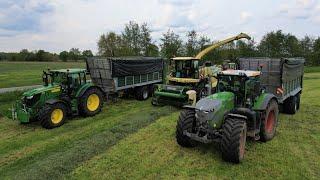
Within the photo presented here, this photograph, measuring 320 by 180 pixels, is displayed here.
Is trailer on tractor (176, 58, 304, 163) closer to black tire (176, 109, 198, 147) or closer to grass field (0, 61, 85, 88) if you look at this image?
black tire (176, 109, 198, 147)

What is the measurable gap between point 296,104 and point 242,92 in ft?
20.4

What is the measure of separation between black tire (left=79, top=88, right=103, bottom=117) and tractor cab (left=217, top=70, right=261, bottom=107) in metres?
6.35

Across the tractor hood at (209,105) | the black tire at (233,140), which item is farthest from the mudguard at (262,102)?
the black tire at (233,140)

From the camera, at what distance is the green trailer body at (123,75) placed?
1658cm

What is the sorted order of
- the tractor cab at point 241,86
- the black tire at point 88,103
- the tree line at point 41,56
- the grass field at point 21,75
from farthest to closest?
1. the tree line at point 41,56
2. the grass field at point 21,75
3. the black tire at point 88,103
4. the tractor cab at point 241,86

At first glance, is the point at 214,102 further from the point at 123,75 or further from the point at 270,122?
the point at 123,75

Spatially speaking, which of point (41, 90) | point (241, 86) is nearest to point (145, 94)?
point (41, 90)

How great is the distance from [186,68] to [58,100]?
22.4 ft

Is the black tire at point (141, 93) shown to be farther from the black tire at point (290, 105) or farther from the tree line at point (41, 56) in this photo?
the tree line at point (41, 56)

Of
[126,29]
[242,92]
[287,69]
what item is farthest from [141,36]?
[242,92]

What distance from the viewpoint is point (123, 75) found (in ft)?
56.2

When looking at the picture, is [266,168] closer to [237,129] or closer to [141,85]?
[237,129]

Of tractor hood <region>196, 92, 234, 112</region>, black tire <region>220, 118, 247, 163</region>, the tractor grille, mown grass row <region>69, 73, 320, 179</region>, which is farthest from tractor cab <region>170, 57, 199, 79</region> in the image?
black tire <region>220, 118, 247, 163</region>

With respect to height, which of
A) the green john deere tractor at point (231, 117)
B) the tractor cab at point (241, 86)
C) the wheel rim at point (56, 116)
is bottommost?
the wheel rim at point (56, 116)
